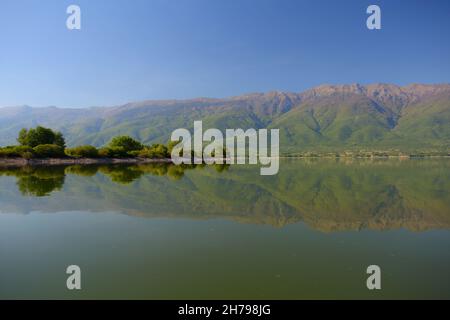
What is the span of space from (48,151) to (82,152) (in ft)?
30.0

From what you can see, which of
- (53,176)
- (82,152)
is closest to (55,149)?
(82,152)

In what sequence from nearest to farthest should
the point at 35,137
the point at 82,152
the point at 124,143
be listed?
the point at 35,137 → the point at 82,152 → the point at 124,143

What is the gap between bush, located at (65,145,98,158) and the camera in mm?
91812

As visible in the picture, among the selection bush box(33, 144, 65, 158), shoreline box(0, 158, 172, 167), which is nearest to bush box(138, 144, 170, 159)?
shoreline box(0, 158, 172, 167)

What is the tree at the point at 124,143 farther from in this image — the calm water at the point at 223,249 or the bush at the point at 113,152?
the calm water at the point at 223,249

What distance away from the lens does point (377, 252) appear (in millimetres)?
11977

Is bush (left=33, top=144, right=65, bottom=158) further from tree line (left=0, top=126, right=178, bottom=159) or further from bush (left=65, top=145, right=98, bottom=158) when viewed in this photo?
bush (left=65, top=145, right=98, bottom=158)

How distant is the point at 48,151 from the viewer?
283 feet

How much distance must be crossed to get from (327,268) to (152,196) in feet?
63.7

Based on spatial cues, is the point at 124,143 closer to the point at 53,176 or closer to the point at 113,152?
the point at 113,152

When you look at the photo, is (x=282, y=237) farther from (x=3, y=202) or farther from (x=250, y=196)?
(x=3, y=202)

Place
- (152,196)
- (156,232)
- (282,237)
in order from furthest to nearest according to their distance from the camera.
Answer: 1. (152,196)
2. (156,232)
3. (282,237)
